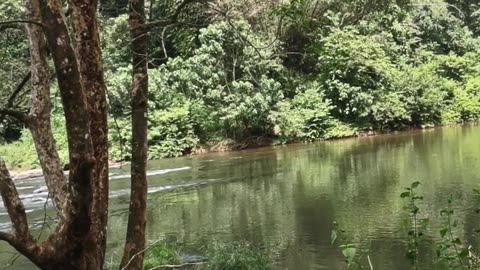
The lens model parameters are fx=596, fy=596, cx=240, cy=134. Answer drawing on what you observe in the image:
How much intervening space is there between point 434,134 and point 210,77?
1005 centimetres

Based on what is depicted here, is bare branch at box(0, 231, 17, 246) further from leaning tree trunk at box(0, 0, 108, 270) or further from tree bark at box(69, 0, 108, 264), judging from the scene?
tree bark at box(69, 0, 108, 264)

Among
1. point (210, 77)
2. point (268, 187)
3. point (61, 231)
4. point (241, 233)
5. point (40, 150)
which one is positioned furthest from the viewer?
point (210, 77)

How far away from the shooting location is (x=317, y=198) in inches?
548

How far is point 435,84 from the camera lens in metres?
30.2

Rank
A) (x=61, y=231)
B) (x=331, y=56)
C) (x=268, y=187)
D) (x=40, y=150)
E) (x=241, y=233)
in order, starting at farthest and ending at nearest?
(x=331, y=56) → (x=268, y=187) → (x=241, y=233) → (x=40, y=150) → (x=61, y=231)

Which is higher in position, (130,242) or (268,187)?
(130,242)

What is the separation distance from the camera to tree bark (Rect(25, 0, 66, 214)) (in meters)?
3.13

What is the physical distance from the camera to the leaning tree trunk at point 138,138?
10.9ft

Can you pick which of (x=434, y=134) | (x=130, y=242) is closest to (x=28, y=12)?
(x=130, y=242)

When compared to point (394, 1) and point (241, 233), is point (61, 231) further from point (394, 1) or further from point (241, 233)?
point (241, 233)

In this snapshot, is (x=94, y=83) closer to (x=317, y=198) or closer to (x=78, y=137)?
(x=78, y=137)

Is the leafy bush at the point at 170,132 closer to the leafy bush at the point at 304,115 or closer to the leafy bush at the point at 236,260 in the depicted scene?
the leafy bush at the point at 304,115

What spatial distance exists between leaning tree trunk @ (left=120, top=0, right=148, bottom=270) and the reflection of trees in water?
593 cm

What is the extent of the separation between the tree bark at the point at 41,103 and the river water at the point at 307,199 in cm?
436
